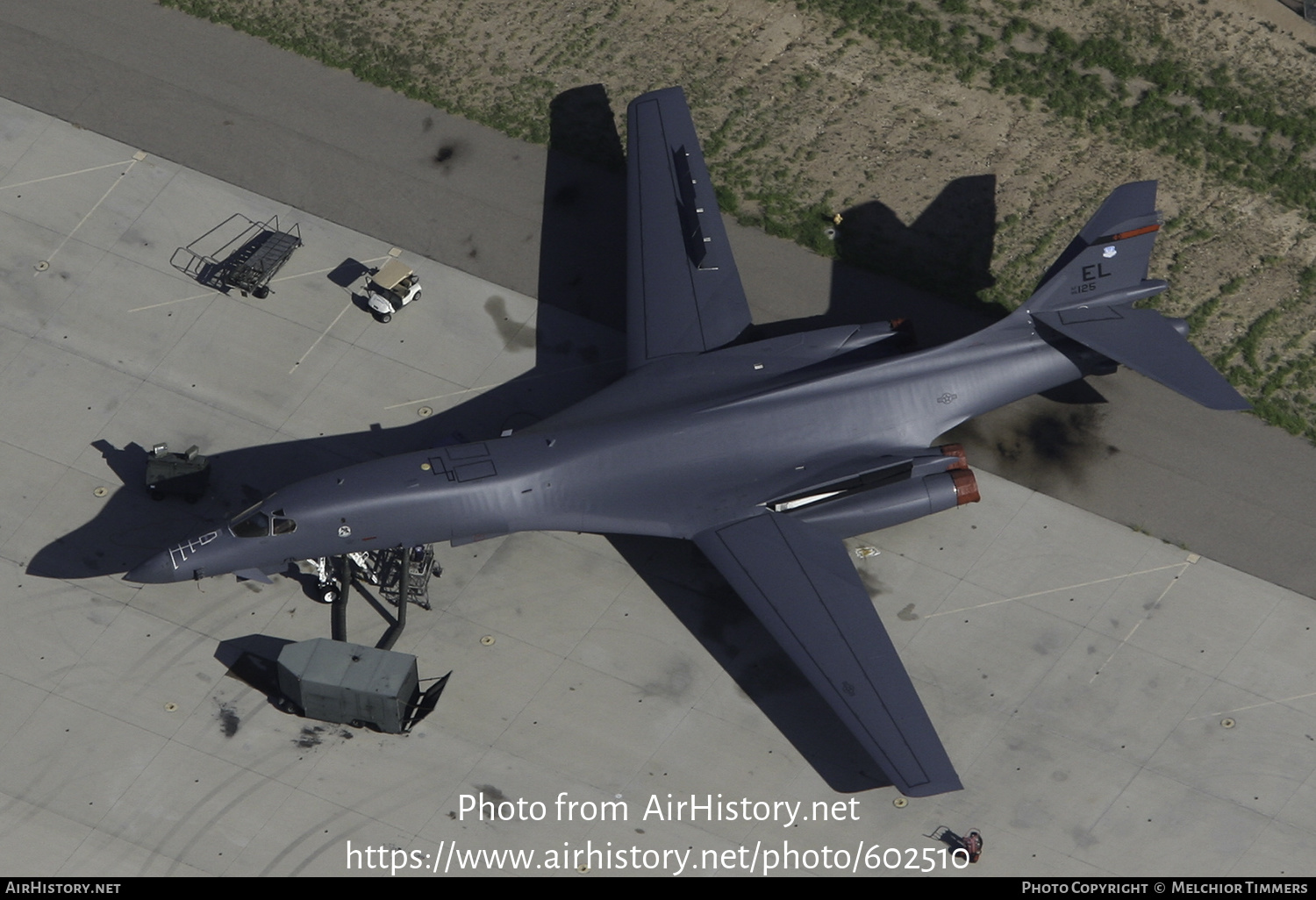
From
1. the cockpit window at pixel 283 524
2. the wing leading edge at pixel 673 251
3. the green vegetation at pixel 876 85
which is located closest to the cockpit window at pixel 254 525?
the cockpit window at pixel 283 524

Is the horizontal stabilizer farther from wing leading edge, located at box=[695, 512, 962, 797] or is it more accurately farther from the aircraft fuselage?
wing leading edge, located at box=[695, 512, 962, 797]

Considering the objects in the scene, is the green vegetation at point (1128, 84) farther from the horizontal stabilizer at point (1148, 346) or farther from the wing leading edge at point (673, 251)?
the horizontal stabilizer at point (1148, 346)

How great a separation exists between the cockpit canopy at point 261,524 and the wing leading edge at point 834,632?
10.3 m

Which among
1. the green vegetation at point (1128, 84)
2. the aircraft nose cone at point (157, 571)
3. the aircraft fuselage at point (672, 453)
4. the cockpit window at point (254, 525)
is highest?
the green vegetation at point (1128, 84)

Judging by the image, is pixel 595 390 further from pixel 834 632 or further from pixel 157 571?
pixel 157 571

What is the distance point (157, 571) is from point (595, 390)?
12.9m

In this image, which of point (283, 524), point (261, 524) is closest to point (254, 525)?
point (261, 524)

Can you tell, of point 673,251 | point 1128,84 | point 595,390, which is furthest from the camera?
point 1128,84

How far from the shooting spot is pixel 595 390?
39.4 m

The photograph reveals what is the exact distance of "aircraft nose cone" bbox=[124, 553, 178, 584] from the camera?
3378 cm

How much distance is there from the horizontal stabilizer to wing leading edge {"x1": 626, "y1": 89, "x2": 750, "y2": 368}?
880cm

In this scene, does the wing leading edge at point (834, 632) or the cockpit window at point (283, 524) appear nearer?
the wing leading edge at point (834, 632)

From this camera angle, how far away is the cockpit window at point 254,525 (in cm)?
3353

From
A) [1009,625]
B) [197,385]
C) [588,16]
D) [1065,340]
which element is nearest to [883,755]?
[1009,625]
